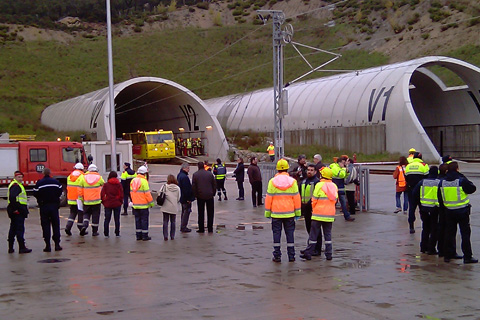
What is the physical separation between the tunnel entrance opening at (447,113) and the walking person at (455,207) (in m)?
34.6

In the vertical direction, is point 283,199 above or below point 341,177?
below

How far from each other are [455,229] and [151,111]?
48.0m

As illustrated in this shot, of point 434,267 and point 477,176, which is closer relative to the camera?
point 434,267

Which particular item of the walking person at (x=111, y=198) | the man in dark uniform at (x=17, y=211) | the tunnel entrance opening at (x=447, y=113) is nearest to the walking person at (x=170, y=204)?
the walking person at (x=111, y=198)

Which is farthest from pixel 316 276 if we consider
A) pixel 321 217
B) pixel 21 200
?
pixel 21 200

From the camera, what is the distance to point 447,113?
4628 cm

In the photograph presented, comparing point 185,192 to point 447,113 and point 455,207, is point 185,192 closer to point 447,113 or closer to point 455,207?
point 455,207

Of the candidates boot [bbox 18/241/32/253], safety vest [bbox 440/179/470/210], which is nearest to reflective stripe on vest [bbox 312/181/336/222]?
safety vest [bbox 440/179/470/210]

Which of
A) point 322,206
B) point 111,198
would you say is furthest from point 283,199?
point 111,198

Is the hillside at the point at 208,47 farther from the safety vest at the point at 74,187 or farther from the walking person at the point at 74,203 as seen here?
the walking person at the point at 74,203

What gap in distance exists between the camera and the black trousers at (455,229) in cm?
1067

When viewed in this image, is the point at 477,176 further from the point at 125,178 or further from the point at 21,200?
the point at 21,200

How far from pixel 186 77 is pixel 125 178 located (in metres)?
73.5

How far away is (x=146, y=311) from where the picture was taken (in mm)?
7828
